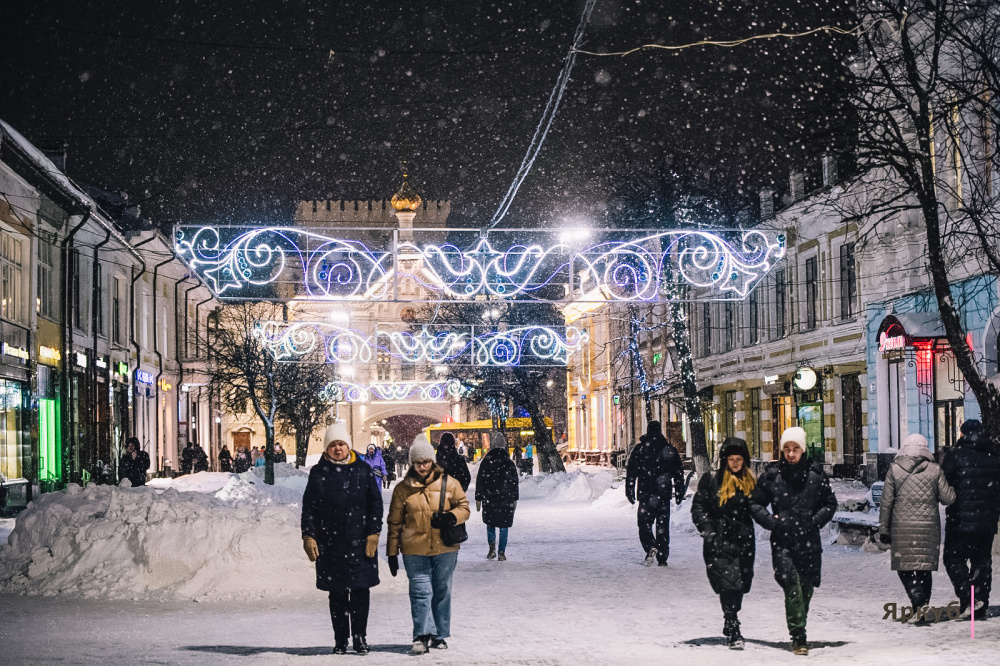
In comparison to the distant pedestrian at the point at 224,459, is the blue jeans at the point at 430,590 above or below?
above

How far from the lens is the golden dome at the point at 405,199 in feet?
349

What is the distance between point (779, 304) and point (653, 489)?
22547 millimetres

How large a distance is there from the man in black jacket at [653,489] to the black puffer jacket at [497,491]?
1.63 m

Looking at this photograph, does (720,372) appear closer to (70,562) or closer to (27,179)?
(27,179)

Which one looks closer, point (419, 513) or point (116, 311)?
point (419, 513)

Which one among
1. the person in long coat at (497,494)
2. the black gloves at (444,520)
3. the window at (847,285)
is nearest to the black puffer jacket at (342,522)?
the black gloves at (444,520)

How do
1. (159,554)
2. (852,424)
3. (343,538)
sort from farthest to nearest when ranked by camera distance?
(852,424) → (159,554) → (343,538)

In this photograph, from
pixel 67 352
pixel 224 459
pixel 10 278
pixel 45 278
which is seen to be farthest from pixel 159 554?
pixel 224 459

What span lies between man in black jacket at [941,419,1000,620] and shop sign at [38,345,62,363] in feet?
76.1

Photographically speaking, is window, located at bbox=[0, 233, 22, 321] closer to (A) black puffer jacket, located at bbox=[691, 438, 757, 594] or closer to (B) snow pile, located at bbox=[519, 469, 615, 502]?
(B) snow pile, located at bbox=[519, 469, 615, 502]

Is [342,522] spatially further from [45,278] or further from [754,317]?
[754,317]

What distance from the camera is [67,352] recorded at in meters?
32.0

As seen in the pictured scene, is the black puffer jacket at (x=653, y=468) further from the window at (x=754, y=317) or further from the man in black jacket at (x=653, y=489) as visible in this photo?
the window at (x=754, y=317)

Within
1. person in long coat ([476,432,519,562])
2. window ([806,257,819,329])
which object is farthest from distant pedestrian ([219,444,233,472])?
person in long coat ([476,432,519,562])
